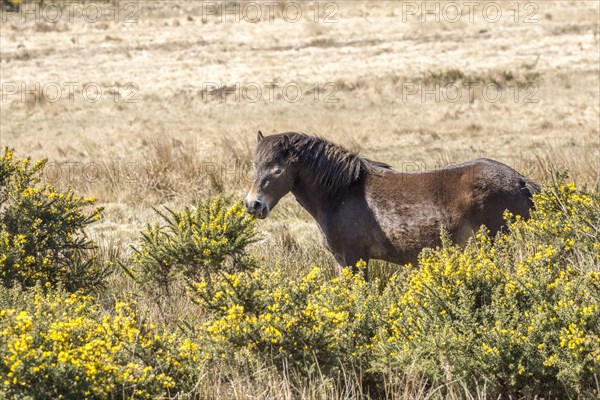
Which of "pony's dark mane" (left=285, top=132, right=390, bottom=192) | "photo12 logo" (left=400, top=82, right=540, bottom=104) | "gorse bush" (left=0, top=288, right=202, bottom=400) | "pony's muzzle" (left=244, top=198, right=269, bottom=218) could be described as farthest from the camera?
"photo12 logo" (left=400, top=82, right=540, bottom=104)

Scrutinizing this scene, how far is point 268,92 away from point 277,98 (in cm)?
118

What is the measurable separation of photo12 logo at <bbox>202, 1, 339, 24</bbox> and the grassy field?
0.22 metres

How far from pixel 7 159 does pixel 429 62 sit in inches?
1008

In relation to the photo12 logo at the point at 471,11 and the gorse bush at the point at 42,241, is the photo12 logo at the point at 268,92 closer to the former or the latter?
the photo12 logo at the point at 471,11

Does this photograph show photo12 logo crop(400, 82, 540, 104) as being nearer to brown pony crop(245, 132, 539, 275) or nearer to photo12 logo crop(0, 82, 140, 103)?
photo12 logo crop(0, 82, 140, 103)

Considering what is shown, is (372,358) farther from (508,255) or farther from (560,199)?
(560,199)

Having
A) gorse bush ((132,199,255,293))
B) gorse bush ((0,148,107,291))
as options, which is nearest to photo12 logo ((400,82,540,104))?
gorse bush ((132,199,255,293))

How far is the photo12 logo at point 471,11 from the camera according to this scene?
4172 centimetres

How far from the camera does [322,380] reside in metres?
5.83

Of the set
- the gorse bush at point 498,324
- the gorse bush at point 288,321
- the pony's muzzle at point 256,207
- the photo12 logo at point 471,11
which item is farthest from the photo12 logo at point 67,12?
the gorse bush at point 498,324

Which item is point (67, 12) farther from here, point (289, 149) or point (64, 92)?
point (289, 149)

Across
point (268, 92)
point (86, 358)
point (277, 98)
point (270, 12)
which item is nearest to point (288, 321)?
point (86, 358)

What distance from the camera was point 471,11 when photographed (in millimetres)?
43688

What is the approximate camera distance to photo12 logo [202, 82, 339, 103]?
26969 millimetres
